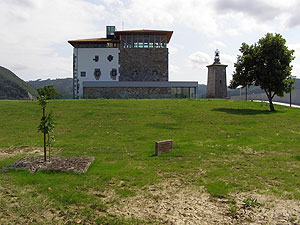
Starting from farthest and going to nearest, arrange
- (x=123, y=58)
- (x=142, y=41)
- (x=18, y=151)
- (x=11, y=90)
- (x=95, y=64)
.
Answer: (x=11, y=90)
(x=142, y=41)
(x=123, y=58)
(x=95, y=64)
(x=18, y=151)

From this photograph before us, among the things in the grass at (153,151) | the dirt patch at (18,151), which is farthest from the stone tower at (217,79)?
the dirt patch at (18,151)

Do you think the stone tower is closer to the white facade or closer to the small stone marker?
the white facade

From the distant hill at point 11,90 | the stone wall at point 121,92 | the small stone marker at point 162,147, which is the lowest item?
the small stone marker at point 162,147

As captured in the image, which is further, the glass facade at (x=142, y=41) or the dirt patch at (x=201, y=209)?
the glass facade at (x=142, y=41)

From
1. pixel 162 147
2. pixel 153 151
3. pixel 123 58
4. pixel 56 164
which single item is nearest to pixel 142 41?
pixel 123 58

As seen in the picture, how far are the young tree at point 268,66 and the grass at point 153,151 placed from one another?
6260 mm

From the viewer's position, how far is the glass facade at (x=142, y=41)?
64.1 m

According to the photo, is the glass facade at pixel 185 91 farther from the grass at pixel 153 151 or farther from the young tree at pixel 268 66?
the grass at pixel 153 151

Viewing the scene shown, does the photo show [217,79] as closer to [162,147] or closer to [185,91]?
[185,91]

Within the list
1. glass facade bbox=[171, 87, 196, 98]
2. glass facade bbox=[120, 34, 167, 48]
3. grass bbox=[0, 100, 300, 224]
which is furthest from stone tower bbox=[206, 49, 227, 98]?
grass bbox=[0, 100, 300, 224]

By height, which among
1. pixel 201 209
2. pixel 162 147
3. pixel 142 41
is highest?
pixel 142 41

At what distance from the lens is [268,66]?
35.1m

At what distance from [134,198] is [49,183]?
3.60m

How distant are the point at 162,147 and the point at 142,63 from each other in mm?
52266
